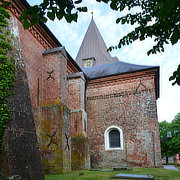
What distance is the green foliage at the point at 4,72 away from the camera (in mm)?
5836

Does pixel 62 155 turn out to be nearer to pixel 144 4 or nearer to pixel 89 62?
pixel 144 4

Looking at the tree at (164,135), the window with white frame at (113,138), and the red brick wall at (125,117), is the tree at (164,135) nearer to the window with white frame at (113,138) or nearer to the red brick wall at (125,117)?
the window with white frame at (113,138)

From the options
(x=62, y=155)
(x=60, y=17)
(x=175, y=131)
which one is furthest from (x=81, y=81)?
(x=175, y=131)

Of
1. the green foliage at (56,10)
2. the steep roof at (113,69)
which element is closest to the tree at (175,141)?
the steep roof at (113,69)

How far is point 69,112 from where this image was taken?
10.4 metres

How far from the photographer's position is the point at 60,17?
3.03 meters

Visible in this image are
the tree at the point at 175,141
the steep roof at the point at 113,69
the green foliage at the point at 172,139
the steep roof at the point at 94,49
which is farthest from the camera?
the green foliage at the point at 172,139

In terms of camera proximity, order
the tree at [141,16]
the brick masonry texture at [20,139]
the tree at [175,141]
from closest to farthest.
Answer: the tree at [141,16] → the brick masonry texture at [20,139] → the tree at [175,141]

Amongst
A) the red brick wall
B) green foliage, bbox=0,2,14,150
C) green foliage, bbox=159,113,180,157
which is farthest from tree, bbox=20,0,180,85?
green foliage, bbox=159,113,180,157

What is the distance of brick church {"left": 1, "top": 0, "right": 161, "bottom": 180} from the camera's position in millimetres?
6395

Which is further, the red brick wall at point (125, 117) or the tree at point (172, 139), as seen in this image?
the tree at point (172, 139)

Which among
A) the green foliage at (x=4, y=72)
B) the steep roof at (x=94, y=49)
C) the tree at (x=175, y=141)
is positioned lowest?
the tree at (x=175, y=141)

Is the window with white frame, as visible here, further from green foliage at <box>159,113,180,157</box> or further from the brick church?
green foliage at <box>159,113,180,157</box>

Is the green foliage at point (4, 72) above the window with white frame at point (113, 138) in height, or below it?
above
